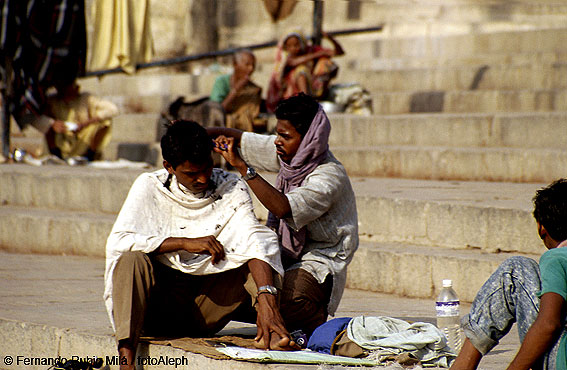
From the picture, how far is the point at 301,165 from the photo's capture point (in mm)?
4344

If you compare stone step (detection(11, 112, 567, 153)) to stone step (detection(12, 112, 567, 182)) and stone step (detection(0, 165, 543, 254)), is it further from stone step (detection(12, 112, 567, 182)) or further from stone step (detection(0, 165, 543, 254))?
stone step (detection(0, 165, 543, 254))

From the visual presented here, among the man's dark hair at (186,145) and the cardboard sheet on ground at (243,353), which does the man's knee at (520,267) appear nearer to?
the cardboard sheet on ground at (243,353)

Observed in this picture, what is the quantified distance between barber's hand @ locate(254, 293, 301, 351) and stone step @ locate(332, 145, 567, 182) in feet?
13.0

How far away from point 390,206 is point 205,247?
266 centimetres

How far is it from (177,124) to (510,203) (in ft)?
9.51

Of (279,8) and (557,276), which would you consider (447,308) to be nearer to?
(557,276)

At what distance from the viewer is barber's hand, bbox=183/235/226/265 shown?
4035 mm

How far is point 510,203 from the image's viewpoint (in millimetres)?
6145

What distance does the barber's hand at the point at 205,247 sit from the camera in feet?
13.2

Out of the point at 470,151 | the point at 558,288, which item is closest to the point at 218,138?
the point at 558,288

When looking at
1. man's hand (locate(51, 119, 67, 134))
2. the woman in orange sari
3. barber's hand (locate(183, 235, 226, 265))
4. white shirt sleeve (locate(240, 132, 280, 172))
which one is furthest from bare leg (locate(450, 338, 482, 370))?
man's hand (locate(51, 119, 67, 134))

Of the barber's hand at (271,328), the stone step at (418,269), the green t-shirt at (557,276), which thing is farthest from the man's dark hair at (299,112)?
the stone step at (418,269)

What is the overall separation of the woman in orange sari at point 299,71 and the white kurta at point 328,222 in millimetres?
5353

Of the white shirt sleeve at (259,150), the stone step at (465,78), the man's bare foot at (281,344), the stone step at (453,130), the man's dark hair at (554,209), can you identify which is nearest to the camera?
the man's dark hair at (554,209)
